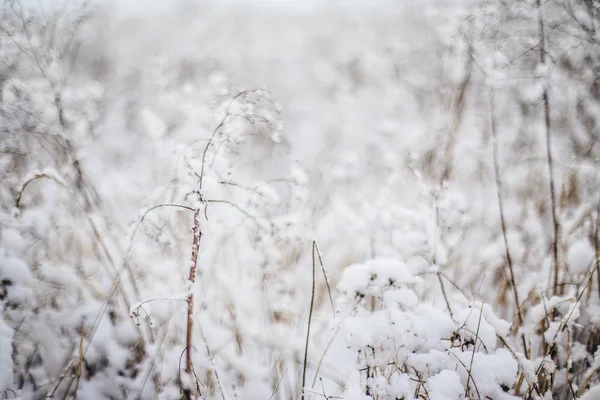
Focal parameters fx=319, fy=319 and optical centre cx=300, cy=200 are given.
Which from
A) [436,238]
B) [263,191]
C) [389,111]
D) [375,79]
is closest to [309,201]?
[436,238]

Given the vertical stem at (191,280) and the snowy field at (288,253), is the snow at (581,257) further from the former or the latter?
the vertical stem at (191,280)

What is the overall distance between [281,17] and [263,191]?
13606 mm

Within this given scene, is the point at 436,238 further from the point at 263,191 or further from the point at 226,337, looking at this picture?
the point at 226,337

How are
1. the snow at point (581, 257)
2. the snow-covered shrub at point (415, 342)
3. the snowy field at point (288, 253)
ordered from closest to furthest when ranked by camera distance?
the snow-covered shrub at point (415, 342) < the snowy field at point (288, 253) < the snow at point (581, 257)

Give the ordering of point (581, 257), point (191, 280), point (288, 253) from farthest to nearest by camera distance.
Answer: point (288, 253) → point (581, 257) → point (191, 280)

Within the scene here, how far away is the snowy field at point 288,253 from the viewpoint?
102cm

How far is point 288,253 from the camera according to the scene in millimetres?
2064

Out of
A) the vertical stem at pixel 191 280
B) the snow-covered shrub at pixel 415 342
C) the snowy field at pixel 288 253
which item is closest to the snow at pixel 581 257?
the snowy field at pixel 288 253

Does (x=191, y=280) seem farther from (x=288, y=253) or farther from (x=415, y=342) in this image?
(x=288, y=253)

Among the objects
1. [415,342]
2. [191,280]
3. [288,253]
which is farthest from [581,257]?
[191,280]

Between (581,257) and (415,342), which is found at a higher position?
(581,257)

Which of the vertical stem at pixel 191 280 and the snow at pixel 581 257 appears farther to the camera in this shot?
the snow at pixel 581 257

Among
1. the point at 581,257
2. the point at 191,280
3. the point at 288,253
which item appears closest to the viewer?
the point at 191,280

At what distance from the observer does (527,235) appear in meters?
2.14
